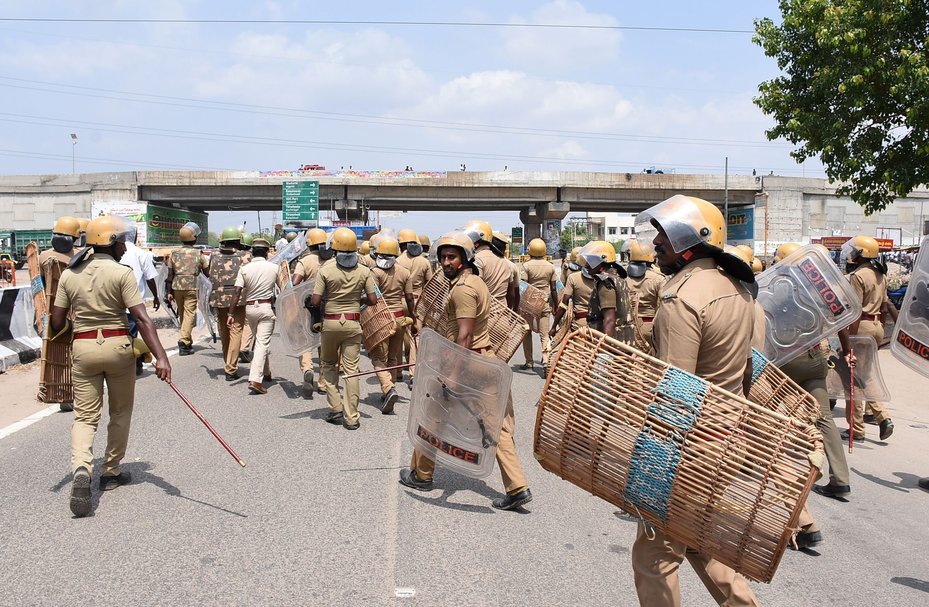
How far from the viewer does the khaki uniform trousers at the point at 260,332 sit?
9.43m

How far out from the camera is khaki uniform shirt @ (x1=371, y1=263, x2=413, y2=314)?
32.5ft

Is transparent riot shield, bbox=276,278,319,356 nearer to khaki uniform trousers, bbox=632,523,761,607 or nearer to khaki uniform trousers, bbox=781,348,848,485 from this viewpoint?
khaki uniform trousers, bbox=781,348,848,485

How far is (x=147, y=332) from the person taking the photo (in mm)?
5219

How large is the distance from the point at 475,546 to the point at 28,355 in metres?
9.97

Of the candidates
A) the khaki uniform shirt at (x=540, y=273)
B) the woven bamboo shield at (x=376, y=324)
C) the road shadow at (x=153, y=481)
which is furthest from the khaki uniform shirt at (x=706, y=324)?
the khaki uniform shirt at (x=540, y=273)

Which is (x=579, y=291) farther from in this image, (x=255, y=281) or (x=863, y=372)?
(x=255, y=281)

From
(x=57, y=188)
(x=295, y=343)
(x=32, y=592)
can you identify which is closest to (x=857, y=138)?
(x=295, y=343)

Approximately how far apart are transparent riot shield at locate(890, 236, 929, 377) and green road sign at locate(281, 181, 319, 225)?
42.5 metres

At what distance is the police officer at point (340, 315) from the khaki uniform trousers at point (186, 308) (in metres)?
5.41

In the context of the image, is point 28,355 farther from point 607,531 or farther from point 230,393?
point 607,531

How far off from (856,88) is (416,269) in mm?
8421

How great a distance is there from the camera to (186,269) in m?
12.5

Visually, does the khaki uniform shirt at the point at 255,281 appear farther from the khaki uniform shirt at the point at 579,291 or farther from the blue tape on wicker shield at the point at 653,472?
the blue tape on wicker shield at the point at 653,472

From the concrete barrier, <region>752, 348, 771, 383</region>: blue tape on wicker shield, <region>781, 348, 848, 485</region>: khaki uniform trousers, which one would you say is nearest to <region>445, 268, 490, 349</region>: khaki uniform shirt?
<region>752, 348, 771, 383</region>: blue tape on wicker shield
